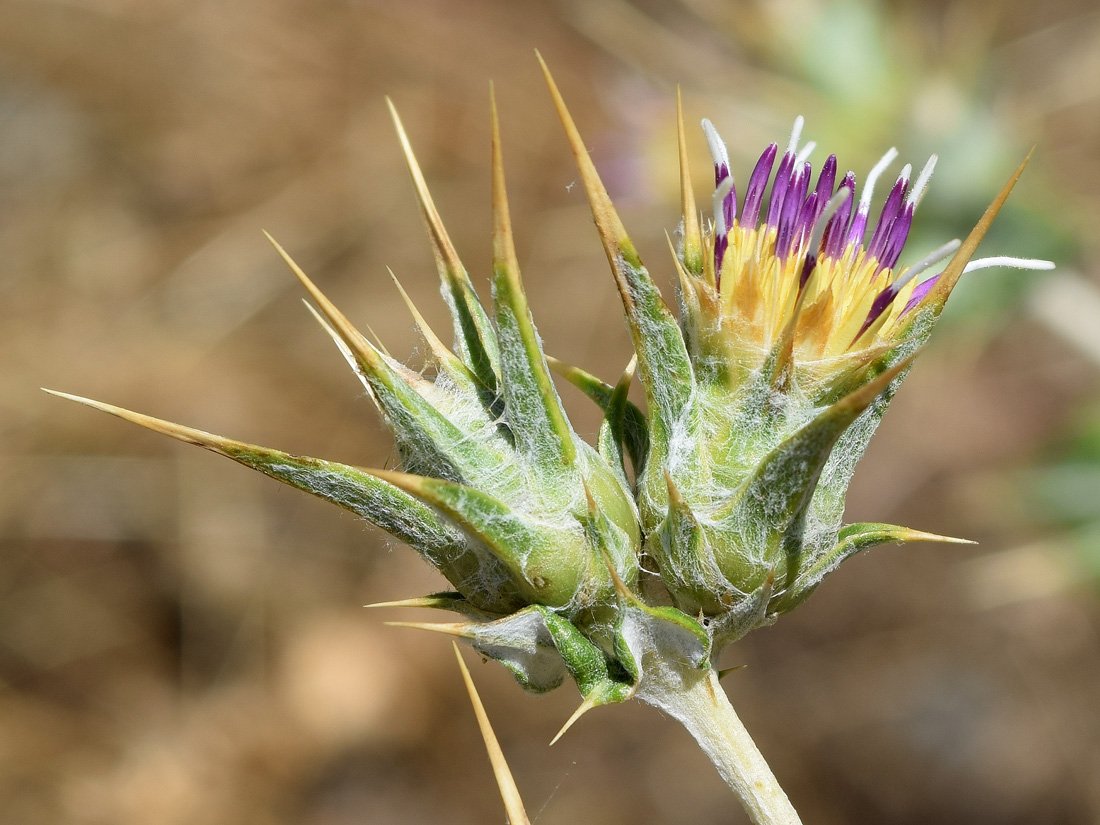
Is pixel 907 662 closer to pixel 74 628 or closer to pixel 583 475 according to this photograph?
pixel 583 475

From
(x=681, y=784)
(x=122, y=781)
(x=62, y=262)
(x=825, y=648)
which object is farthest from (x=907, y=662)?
(x=62, y=262)

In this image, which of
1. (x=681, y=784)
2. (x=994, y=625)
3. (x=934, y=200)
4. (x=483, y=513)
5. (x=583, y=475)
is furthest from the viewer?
(x=994, y=625)

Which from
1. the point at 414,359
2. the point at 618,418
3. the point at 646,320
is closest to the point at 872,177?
the point at 646,320

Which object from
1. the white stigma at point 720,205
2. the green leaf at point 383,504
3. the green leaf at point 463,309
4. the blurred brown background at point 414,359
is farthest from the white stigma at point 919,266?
the blurred brown background at point 414,359

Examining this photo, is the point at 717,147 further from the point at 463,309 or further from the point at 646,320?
the point at 463,309

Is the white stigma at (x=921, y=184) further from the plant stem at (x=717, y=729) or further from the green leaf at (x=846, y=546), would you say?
the plant stem at (x=717, y=729)

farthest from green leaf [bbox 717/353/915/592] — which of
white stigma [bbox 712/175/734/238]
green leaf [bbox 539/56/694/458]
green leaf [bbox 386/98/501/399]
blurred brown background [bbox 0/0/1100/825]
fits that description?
blurred brown background [bbox 0/0/1100/825]
